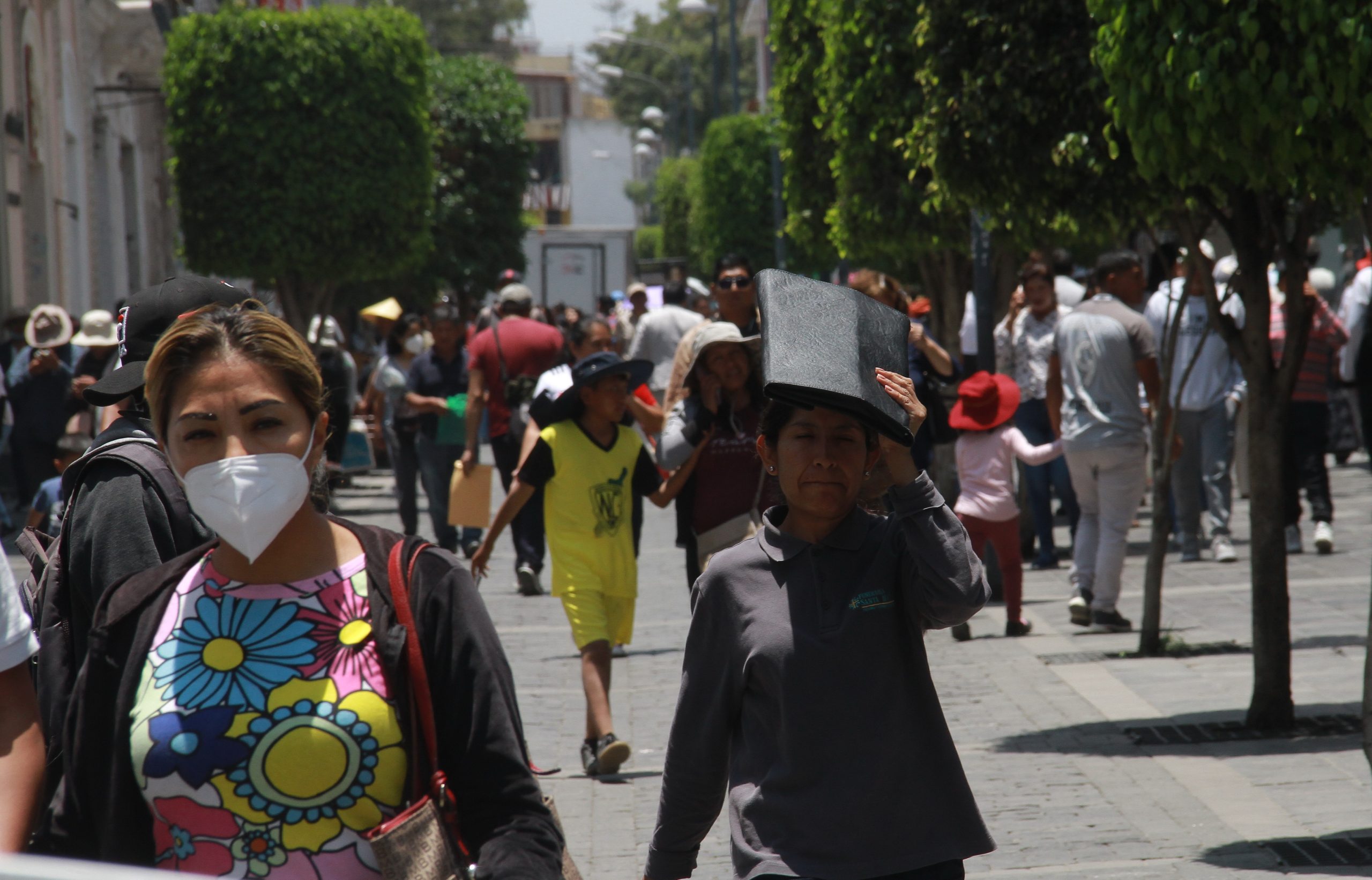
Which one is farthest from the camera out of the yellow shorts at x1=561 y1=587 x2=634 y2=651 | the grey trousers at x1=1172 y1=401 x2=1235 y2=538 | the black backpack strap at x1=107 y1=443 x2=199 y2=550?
the grey trousers at x1=1172 y1=401 x2=1235 y2=538

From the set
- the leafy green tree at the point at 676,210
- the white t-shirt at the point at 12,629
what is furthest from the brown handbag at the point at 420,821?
the leafy green tree at the point at 676,210

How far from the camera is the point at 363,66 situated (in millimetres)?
21219

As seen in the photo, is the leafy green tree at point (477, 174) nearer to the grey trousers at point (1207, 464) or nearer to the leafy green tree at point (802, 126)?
the leafy green tree at point (802, 126)

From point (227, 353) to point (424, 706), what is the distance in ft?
2.03

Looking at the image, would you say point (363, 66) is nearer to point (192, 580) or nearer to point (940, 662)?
point (940, 662)

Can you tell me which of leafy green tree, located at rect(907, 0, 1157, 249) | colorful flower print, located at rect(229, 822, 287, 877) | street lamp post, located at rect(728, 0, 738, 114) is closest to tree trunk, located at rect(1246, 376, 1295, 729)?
A: leafy green tree, located at rect(907, 0, 1157, 249)

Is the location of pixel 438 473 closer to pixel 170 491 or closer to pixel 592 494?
pixel 592 494

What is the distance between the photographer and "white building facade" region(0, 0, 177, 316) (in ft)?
65.4

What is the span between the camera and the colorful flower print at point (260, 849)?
2490 mm

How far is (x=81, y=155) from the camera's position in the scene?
23.5 m

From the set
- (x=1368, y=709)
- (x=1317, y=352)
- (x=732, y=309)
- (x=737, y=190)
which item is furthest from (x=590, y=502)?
(x=737, y=190)

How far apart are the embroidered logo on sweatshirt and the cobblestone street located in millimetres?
343

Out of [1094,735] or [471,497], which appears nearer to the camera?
[1094,735]

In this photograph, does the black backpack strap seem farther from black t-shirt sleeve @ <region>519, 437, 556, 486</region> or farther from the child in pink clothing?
the child in pink clothing
